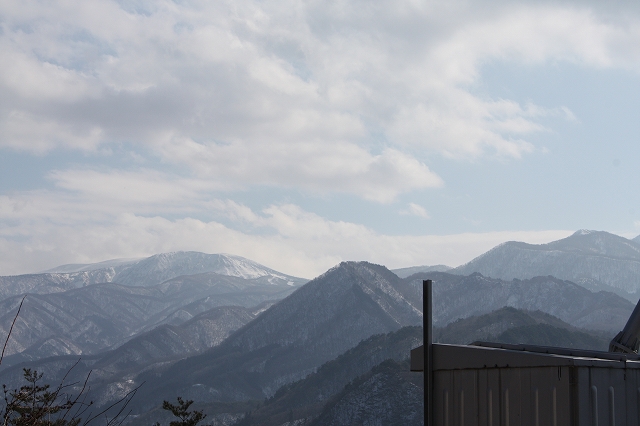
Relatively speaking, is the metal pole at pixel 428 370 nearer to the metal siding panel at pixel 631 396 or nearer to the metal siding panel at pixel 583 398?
the metal siding panel at pixel 583 398

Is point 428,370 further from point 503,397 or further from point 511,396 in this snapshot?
point 511,396

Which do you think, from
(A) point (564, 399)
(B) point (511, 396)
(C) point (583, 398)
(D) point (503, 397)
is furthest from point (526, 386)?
(C) point (583, 398)

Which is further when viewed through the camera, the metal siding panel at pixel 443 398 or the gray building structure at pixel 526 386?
the metal siding panel at pixel 443 398

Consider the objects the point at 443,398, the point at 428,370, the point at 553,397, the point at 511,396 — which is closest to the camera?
the point at 553,397

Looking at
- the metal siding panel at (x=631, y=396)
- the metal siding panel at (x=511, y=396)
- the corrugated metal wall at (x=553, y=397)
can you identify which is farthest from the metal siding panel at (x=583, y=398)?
the metal siding panel at (x=511, y=396)

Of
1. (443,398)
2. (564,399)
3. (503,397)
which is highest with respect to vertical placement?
(564,399)

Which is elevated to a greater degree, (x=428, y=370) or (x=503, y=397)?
(x=428, y=370)

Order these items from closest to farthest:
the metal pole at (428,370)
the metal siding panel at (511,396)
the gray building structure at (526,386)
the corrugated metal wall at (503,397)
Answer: the gray building structure at (526,386) → the corrugated metal wall at (503,397) → the metal siding panel at (511,396) → the metal pole at (428,370)

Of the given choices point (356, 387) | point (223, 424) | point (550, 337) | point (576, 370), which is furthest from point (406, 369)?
point (576, 370)

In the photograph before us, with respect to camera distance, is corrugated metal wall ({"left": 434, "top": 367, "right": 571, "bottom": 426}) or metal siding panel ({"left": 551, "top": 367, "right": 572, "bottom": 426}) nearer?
metal siding panel ({"left": 551, "top": 367, "right": 572, "bottom": 426})

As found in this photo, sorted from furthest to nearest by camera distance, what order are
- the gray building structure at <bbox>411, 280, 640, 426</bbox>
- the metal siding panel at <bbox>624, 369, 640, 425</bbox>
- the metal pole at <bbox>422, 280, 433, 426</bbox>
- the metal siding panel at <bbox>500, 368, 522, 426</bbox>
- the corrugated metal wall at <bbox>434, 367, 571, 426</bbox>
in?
1. the metal pole at <bbox>422, 280, 433, 426</bbox>
2. the metal siding panel at <bbox>500, 368, 522, 426</bbox>
3. the metal siding panel at <bbox>624, 369, 640, 425</bbox>
4. the corrugated metal wall at <bbox>434, 367, 571, 426</bbox>
5. the gray building structure at <bbox>411, 280, 640, 426</bbox>

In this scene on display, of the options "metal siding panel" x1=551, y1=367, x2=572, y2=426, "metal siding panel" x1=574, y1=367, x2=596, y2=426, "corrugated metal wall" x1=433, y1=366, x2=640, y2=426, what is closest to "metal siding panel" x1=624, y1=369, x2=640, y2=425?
"corrugated metal wall" x1=433, y1=366, x2=640, y2=426

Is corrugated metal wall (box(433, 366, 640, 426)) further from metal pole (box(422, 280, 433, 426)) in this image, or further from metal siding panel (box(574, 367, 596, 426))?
metal pole (box(422, 280, 433, 426))

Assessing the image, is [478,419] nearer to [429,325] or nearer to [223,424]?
[429,325]
